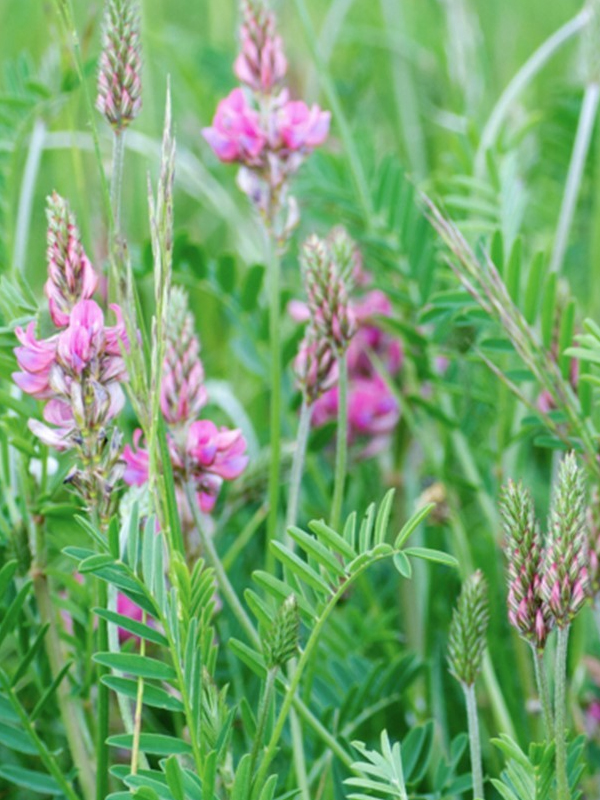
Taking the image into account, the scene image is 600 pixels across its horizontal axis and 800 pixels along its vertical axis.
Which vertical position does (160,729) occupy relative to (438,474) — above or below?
below

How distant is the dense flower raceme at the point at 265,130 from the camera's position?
90cm

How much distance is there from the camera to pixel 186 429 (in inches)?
30.9

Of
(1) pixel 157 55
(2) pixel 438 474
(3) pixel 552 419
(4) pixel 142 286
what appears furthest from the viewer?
(1) pixel 157 55

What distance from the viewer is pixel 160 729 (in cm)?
95

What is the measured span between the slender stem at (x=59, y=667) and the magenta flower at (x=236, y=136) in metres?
0.30

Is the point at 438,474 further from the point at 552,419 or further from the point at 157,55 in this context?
the point at 157,55

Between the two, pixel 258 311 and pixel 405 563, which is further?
pixel 258 311

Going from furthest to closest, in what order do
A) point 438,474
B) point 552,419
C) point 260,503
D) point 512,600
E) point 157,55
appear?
point 157,55 < point 260,503 < point 438,474 < point 552,419 < point 512,600

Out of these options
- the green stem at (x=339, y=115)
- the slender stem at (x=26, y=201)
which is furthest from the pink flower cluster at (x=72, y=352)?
the green stem at (x=339, y=115)

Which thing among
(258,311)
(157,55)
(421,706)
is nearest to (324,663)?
(421,706)

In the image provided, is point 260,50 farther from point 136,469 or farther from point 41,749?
point 41,749

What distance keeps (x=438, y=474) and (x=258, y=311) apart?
24 centimetres

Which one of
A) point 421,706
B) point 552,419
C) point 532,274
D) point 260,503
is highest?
point 532,274

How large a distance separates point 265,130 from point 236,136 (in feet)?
0.07
